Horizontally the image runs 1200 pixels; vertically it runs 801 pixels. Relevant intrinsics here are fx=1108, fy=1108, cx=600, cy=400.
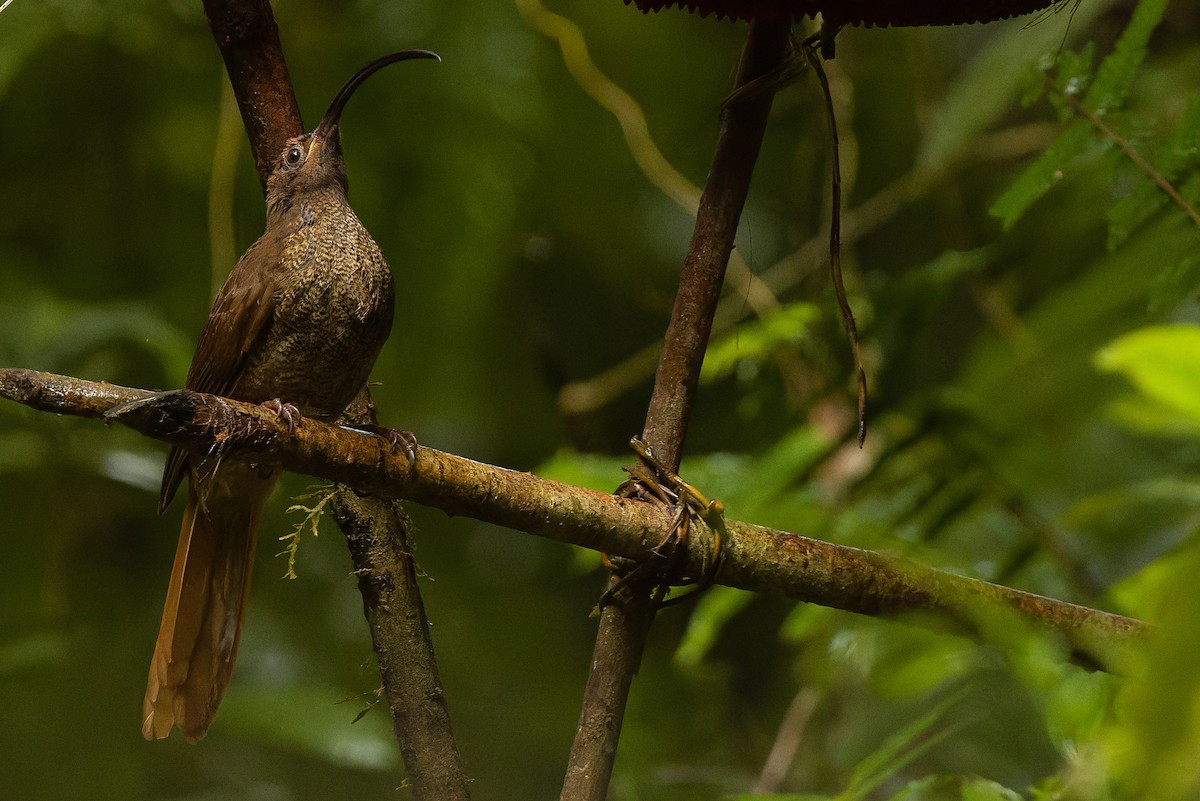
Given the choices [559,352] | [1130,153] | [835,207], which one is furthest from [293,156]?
[559,352]

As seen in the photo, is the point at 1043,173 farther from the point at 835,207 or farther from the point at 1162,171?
the point at 835,207

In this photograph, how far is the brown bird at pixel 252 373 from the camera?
120cm

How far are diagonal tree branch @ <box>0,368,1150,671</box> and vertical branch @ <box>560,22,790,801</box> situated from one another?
8cm

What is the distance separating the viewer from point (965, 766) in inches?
48.4

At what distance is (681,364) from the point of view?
1.05 metres

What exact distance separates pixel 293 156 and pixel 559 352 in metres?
1.55

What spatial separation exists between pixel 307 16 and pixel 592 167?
2.48 ft

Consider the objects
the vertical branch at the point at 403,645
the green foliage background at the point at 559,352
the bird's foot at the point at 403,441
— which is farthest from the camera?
the green foliage background at the point at 559,352

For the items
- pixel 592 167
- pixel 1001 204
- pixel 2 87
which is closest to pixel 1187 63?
pixel 592 167

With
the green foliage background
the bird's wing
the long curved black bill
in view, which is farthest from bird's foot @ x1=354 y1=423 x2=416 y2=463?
the green foliage background

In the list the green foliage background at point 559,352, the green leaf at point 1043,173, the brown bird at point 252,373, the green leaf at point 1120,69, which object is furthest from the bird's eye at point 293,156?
the green leaf at point 1120,69

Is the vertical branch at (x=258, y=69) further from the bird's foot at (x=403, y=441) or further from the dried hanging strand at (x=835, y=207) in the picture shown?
the dried hanging strand at (x=835, y=207)

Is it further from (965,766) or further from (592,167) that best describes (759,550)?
(592,167)

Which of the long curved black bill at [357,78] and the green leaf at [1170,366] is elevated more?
the long curved black bill at [357,78]
